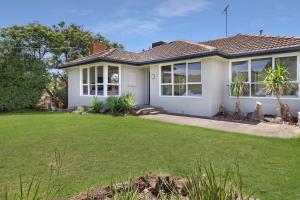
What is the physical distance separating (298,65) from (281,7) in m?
7.35

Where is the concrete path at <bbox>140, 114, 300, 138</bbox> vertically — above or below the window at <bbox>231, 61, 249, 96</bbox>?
below

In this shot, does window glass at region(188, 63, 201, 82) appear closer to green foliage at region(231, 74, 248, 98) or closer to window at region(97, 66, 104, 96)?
green foliage at region(231, 74, 248, 98)

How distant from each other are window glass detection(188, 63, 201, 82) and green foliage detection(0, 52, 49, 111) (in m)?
12.7

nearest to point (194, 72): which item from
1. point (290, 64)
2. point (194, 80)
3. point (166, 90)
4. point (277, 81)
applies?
point (194, 80)

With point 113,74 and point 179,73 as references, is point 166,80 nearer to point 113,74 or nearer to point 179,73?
point 179,73

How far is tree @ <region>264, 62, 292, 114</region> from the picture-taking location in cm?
1383

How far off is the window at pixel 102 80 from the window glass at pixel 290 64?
1050 cm

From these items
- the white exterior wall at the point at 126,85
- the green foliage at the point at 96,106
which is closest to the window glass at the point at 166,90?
the white exterior wall at the point at 126,85

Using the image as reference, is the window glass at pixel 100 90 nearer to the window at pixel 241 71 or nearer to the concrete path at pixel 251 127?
the concrete path at pixel 251 127

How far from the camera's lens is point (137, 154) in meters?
7.72

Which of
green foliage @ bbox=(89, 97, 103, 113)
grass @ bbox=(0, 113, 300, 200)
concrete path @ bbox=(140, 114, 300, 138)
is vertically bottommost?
grass @ bbox=(0, 113, 300, 200)

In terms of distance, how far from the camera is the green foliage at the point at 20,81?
21.2 m

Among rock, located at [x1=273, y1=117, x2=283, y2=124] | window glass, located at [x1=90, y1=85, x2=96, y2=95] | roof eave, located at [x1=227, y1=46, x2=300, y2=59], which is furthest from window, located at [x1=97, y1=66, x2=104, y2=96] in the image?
rock, located at [x1=273, y1=117, x2=283, y2=124]

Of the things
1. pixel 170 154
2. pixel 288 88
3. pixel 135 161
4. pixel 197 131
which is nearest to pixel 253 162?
pixel 170 154
